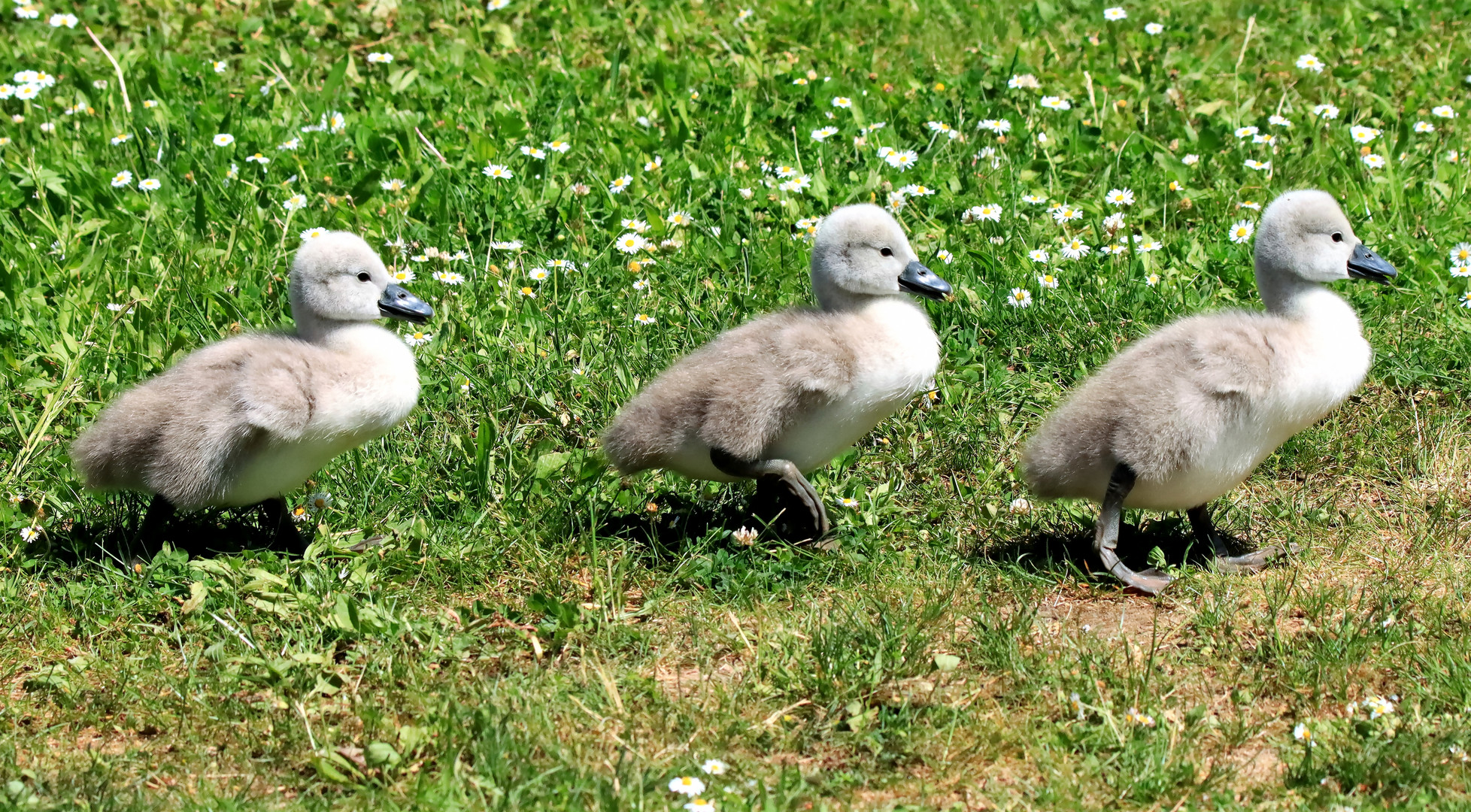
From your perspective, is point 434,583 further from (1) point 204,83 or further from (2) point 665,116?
(1) point 204,83

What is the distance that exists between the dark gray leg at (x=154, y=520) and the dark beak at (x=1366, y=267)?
12.9 ft

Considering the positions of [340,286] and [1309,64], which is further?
[1309,64]

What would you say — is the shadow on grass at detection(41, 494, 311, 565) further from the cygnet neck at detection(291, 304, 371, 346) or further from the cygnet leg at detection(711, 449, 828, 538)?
the cygnet leg at detection(711, 449, 828, 538)

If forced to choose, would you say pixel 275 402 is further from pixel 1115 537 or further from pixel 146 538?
pixel 1115 537

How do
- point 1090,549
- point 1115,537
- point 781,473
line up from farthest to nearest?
point 1090,549 < point 781,473 < point 1115,537

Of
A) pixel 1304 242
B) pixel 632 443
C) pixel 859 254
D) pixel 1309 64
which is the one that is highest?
pixel 1309 64

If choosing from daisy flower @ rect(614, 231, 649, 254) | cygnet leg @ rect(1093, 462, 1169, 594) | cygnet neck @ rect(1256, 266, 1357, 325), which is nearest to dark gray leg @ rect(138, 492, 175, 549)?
daisy flower @ rect(614, 231, 649, 254)

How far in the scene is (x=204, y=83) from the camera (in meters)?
8.53

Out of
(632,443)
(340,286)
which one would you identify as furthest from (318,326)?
(632,443)

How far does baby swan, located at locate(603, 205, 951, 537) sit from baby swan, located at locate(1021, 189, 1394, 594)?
0.57 meters

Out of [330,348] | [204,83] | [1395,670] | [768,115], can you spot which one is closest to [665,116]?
[768,115]

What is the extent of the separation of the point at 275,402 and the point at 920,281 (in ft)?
6.90

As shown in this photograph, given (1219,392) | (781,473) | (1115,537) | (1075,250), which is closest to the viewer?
(1219,392)

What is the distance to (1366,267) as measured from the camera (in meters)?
4.89
